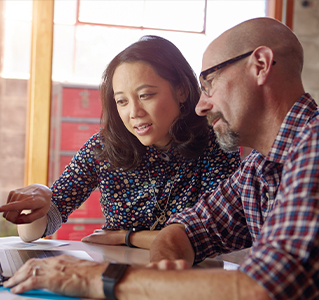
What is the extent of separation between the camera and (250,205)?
1098mm

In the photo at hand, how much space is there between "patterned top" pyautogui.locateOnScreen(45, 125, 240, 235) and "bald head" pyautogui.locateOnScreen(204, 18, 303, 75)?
53 cm

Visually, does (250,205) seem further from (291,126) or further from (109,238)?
(109,238)

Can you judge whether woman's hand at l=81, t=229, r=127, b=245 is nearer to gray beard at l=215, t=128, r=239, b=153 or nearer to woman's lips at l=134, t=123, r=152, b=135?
woman's lips at l=134, t=123, r=152, b=135

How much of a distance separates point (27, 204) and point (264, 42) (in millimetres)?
932

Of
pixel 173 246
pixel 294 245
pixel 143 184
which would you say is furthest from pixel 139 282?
pixel 143 184

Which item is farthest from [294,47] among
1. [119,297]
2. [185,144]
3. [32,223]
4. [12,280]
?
[32,223]

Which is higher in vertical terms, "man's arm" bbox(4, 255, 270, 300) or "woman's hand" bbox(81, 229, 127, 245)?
"man's arm" bbox(4, 255, 270, 300)

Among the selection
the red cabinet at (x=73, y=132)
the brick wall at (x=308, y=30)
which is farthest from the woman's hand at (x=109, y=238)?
the brick wall at (x=308, y=30)

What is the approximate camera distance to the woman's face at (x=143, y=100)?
1.38 metres

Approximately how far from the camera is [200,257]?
116 cm

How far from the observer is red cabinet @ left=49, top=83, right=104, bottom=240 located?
2654mm

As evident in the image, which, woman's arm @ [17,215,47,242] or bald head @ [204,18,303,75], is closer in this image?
bald head @ [204,18,303,75]

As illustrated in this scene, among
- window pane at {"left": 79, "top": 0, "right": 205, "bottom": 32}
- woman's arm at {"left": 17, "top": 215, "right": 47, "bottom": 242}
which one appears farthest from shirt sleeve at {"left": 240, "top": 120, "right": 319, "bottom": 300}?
window pane at {"left": 79, "top": 0, "right": 205, "bottom": 32}

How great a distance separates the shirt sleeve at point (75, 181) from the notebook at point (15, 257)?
368mm
